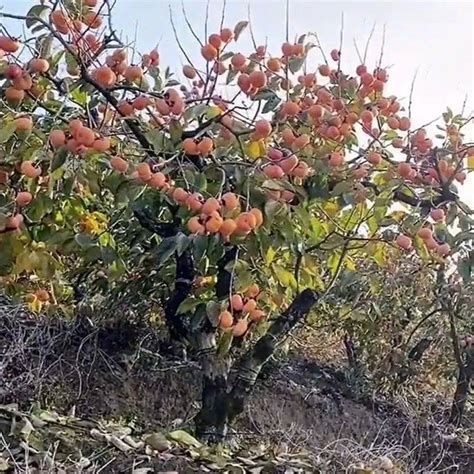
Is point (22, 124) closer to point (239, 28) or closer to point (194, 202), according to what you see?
point (194, 202)

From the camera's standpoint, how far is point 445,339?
3.68 m

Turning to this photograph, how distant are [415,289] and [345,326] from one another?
1.33 feet

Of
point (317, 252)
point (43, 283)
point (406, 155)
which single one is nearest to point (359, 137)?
point (406, 155)

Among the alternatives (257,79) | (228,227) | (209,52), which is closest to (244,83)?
(257,79)

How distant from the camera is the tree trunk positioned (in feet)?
11.4

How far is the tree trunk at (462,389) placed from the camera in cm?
347

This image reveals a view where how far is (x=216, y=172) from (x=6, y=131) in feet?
1.77

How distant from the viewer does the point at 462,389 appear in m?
3.50

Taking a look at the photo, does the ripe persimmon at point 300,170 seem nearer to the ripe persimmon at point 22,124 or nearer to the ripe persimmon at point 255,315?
the ripe persimmon at point 255,315

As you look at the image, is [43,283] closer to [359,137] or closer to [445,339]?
[359,137]

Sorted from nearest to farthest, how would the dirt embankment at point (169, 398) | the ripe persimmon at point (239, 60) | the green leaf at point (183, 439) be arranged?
the green leaf at point (183, 439), the ripe persimmon at point (239, 60), the dirt embankment at point (169, 398)

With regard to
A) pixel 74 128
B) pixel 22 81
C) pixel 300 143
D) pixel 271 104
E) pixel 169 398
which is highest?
pixel 271 104

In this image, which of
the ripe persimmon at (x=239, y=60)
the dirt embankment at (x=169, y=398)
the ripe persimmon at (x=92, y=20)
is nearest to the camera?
the ripe persimmon at (x=92, y=20)

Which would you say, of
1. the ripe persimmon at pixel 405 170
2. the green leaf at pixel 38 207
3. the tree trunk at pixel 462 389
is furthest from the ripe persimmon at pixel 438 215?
the tree trunk at pixel 462 389
